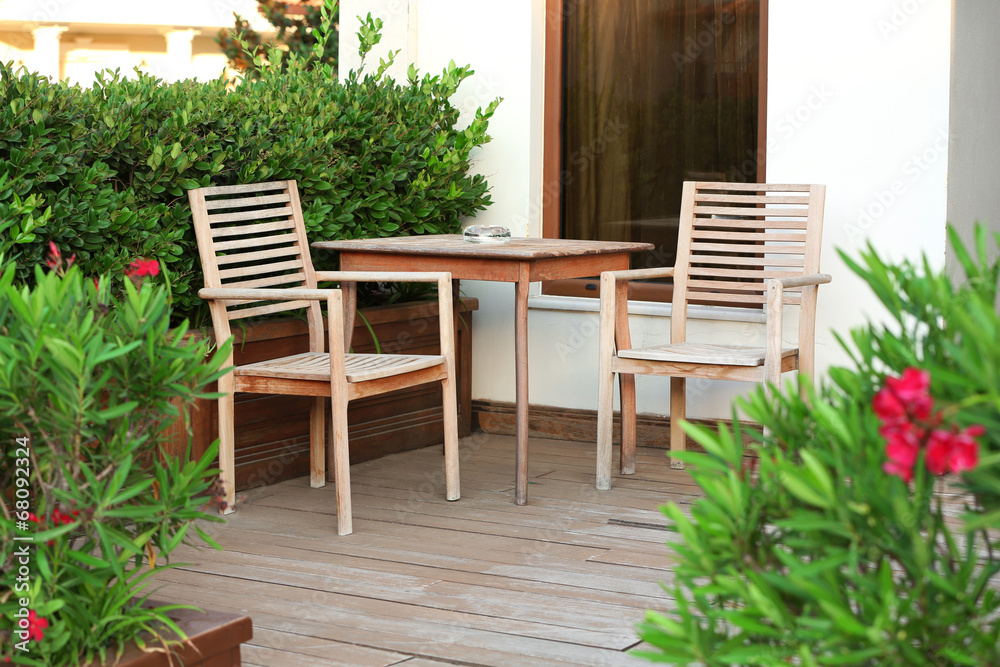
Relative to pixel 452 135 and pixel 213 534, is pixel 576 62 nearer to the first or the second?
pixel 452 135

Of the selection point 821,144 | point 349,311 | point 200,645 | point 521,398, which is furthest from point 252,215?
point 821,144

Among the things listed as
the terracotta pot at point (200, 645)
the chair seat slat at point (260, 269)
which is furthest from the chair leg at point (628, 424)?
the terracotta pot at point (200, 645)

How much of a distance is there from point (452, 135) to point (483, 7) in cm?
57

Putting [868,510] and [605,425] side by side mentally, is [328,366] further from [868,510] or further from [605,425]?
[868,510]

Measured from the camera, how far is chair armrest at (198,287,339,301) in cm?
320

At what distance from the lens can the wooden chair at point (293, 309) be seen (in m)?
3.23

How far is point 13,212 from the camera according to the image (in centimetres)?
286

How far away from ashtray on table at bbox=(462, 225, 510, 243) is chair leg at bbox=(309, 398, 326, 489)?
76cm

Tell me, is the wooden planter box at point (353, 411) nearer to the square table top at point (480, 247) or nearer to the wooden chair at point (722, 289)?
the square table top at point (480, 247)

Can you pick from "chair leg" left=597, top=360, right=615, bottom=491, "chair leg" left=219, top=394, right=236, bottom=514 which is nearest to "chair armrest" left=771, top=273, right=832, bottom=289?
"chair leg" left=597, top=360, right=615, bottom=491

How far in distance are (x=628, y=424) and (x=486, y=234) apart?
0.84m

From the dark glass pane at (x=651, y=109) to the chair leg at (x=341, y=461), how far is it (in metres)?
1.83

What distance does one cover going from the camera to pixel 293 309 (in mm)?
3863

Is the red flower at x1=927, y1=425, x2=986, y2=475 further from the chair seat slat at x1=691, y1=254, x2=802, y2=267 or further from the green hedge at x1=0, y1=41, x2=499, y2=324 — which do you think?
the chair seat slat at x1=691, y1=254, x2=802, y2=267
